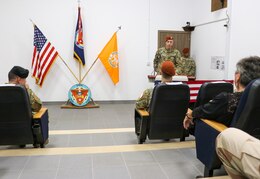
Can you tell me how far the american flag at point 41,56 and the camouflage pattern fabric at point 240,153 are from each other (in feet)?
16.4

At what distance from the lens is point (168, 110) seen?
119 inches

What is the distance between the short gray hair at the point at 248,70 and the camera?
1.86 meters

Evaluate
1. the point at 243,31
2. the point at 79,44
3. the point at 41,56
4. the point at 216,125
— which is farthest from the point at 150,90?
the point at 41,56

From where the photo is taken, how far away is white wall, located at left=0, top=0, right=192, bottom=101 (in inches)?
226

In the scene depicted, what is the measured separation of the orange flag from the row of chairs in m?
2.71

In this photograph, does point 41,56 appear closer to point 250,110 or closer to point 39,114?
point 39,114

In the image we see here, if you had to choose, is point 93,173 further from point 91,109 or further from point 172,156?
point 91,109

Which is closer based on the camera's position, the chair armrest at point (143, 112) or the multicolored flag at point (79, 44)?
the chair armrest at point (143, 112)

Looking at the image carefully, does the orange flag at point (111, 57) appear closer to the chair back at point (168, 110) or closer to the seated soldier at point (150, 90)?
the seated soldier at point (150, 90)

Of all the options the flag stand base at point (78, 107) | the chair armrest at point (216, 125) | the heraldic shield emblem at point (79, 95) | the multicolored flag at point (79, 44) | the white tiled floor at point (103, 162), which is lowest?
the white tiled floor at point (103, 162)

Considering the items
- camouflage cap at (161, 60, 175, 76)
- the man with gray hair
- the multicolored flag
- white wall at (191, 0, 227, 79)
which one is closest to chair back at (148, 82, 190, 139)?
camouflage cap at (161, 60, 175, 76)

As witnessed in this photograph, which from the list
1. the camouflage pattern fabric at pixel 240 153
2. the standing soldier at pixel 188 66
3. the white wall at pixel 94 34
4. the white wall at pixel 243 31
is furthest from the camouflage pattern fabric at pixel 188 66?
the camouflage pattern fabric at pixel 240 153

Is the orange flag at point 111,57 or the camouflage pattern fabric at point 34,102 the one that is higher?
the orange flag at point 111,57

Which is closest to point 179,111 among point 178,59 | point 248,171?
point 248,171
